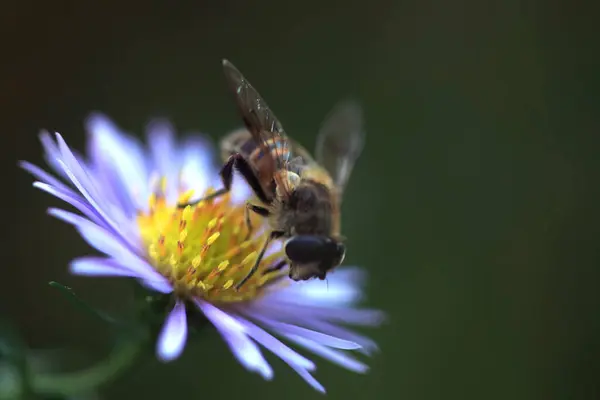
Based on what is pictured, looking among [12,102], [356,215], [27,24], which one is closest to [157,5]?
[27,24]

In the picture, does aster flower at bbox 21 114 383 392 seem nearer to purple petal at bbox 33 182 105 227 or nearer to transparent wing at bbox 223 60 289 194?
purple petal at bbox 33 182 105 227

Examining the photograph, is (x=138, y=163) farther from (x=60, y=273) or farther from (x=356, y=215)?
(x=356, y=215)

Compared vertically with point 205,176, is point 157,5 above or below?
above

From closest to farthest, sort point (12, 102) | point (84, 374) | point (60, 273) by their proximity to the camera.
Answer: point (84, 374), point (60, 273), point (12, 102)

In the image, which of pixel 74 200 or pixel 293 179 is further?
pixel 293 179

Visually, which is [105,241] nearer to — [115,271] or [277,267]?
[115,271]

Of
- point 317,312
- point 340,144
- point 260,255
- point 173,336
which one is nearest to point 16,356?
point 173,336

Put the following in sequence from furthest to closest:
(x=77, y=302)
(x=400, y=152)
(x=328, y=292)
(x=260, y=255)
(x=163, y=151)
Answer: (x=400, y=152)
(x=163, y=151)
(x=328, y=292)
(x=260, y=255)
(x=77, y=302)
